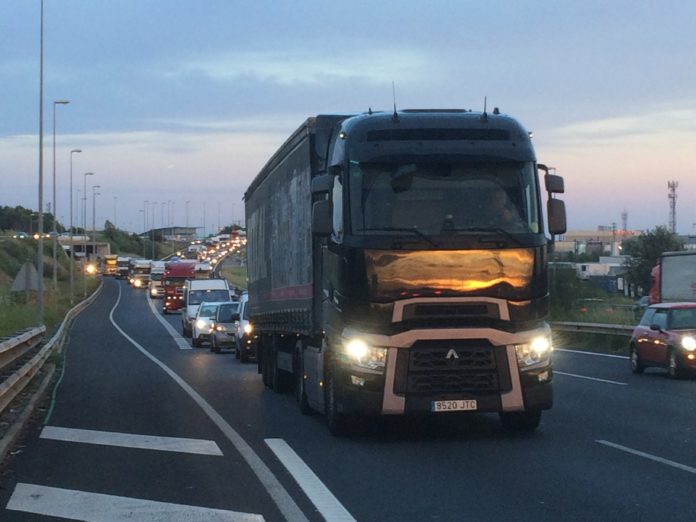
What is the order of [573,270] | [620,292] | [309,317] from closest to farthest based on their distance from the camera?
[309,317]
[573,270]
[620,292]

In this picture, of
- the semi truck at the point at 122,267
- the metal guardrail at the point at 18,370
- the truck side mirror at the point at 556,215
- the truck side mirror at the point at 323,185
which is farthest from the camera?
the semi truck at the point at 122,267

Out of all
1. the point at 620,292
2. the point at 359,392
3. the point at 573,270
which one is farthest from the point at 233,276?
the point at 359,392

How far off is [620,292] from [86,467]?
Result: 3500 inches

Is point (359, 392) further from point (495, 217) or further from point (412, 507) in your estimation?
point (412, 507)

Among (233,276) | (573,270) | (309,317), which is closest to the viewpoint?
(309,317)

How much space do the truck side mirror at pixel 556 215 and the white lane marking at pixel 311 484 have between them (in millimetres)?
3846

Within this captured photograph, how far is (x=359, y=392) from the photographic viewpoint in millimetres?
12930

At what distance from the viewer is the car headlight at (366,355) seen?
12.8 meters

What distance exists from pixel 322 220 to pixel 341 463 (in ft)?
9.73

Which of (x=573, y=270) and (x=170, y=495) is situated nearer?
(x=170, y=495)

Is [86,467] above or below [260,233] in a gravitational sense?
below

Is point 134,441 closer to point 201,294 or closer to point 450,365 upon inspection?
point 450,365

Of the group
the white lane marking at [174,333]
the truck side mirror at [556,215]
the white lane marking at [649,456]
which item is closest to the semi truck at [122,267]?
the white lane marking at [174,333]

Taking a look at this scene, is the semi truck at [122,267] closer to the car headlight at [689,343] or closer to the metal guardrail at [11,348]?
the metal guardrail at [11,348]
